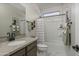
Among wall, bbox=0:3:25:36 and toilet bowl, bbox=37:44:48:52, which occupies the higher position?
wall, bbox=0:3:25:36

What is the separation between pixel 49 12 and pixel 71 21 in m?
0.61

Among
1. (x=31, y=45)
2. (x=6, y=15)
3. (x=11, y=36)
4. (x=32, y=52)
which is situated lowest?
(x=32, y=52)

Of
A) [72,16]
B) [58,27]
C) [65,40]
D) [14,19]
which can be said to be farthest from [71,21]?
[14,19]

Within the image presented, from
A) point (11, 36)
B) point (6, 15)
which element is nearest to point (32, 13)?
point (6, 15)

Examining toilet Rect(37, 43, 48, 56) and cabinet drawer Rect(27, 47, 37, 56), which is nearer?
cabinet drawer Rect(27, 47, 37, 56)

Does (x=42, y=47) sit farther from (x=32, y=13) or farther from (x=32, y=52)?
(x=32, y=13)

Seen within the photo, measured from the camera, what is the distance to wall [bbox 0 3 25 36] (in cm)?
210

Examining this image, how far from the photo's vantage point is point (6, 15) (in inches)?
88.8

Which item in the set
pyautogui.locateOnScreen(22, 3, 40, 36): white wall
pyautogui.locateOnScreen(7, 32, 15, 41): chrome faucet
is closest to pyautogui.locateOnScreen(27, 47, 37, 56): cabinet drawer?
pyautogui.locateOnScreen(22, 3, 40, 36): white wall

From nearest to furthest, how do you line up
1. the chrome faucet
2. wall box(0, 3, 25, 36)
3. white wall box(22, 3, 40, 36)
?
wall box(0, 3, 25, 36) → the chrome faucet → white wall box(22, 3, 40, 36)

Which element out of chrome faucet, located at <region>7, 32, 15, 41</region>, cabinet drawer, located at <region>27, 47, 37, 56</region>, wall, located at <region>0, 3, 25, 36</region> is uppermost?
wall, located at <region>0, 3, 25, 36</region>

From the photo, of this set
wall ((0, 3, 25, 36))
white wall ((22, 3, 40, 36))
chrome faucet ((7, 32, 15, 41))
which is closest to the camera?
wall ((0, 3, 25, 36))

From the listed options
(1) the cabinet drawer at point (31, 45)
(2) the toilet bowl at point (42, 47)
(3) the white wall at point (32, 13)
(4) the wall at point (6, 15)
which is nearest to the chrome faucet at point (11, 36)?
(4) the wall at point (6, 15)

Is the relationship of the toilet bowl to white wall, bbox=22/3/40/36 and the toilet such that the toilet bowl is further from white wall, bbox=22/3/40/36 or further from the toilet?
white wall, bbox=22/3/40/36
